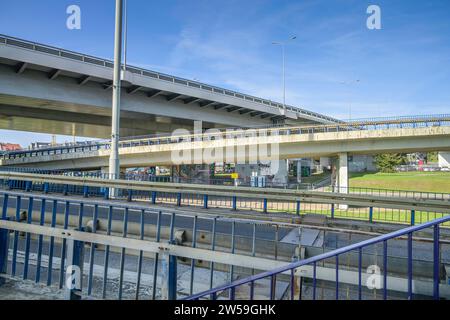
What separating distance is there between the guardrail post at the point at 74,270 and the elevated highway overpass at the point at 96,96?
789 inches

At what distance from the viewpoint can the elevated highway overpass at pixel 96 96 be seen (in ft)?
69.2

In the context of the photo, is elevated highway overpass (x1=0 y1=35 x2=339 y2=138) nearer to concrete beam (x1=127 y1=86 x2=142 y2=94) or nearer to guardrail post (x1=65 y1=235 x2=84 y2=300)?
concrete beam (x1=127 y1=86 x2=142 y2=94)

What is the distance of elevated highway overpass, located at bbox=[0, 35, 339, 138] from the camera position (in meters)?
21.1

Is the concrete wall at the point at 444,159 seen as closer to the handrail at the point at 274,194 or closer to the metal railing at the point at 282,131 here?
the metal railing at the point at 282,131

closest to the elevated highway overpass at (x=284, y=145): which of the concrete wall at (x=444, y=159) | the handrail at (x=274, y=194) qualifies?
the handrail at (x=274, y=194)

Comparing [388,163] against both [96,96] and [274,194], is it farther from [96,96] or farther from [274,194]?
[274,194]

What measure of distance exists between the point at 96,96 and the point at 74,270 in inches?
931

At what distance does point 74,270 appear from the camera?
5.05m

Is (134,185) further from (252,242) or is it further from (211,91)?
(211,91)

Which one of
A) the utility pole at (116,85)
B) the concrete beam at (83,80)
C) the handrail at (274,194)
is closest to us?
the handrail at (274,194)

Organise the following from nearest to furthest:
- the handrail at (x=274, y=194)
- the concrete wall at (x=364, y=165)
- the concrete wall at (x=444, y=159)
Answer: the handrail at (x=274, y=194) < the concrete wall at (x=364, y=165) < the concrete wall at (x=444, y=159)

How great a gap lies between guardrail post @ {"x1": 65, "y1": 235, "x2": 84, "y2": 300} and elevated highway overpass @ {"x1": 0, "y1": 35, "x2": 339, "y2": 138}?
789 inches

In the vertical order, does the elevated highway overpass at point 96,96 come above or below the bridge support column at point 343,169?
above

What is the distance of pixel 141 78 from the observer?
26672 mm
